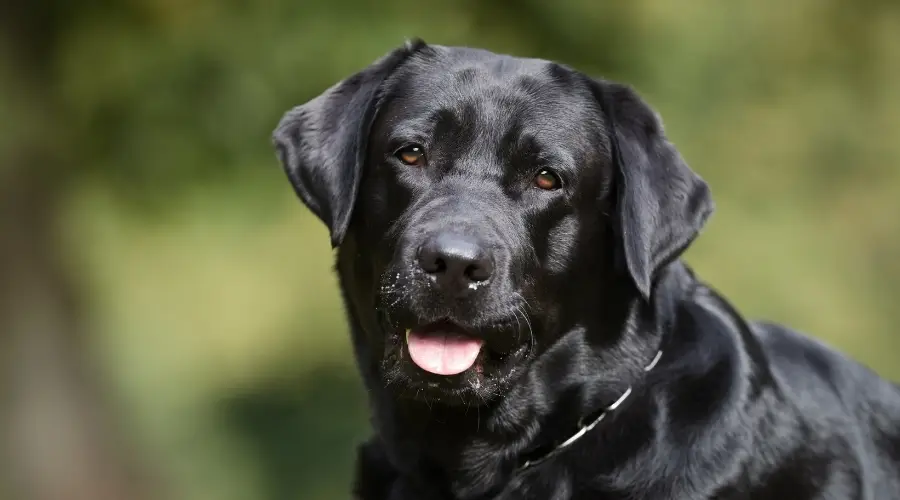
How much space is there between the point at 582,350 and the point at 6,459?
450 cm

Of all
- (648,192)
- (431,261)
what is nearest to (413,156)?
(431,261)

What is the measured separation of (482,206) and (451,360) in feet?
1.31

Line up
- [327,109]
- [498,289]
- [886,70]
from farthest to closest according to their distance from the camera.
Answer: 1. [886,70]
2. [327,109]
3. [498,289]

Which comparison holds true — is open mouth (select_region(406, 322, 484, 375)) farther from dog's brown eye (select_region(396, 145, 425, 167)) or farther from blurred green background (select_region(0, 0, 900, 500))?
blurred green background (select_region(0, 0, 900, 500))

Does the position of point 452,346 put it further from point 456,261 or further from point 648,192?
point 648,192

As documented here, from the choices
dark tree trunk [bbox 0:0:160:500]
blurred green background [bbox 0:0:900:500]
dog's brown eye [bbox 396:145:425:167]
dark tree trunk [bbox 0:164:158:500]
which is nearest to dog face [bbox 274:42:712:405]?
dog's brown eye [bbox 396:145:425:167]

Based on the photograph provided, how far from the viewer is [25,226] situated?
636 centimetres

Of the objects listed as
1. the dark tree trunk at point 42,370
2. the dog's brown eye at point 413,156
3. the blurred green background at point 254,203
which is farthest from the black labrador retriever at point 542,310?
the dark tree trunk at point 42,370

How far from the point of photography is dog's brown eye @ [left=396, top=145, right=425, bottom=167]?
311cm

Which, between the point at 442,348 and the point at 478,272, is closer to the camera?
the point at 478,272

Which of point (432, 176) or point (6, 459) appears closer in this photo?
point (432, 176)

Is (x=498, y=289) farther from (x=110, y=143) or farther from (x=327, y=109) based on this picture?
(x=110, y=143)

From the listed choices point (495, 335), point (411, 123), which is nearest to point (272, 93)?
point (411, 123)

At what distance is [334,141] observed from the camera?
10.8ft
